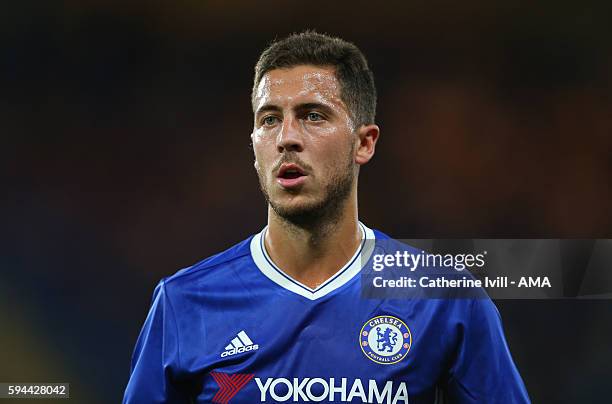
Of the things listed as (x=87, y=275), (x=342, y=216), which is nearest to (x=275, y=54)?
(x=342, y=216)

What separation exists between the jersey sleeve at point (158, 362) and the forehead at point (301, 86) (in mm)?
956

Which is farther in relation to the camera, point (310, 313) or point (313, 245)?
point (313, 245)

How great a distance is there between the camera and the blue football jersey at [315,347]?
8.96 feet

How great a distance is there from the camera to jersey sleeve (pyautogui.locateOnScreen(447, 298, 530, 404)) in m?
2.81

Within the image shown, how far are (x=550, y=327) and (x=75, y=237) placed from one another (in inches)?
108

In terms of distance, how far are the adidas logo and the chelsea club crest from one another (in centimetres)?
43

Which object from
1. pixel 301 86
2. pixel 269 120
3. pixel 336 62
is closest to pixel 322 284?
pixel 269 120

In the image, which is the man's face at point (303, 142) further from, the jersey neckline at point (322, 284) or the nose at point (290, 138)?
the jersey neckline at point (322, 284)

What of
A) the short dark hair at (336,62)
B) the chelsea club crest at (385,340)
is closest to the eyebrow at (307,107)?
the short dark hair at (336,62)

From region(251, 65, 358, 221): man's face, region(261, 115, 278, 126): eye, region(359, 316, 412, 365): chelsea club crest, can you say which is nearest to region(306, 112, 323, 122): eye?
region(251, 65, 358, 221): man's face

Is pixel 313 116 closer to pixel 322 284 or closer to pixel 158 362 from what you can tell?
pixel 322 284

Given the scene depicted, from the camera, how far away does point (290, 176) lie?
2.76 meters

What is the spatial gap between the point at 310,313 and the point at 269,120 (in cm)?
79

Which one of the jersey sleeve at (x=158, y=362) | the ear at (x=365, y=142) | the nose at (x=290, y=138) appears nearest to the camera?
the nose at (x=290, y=138)
